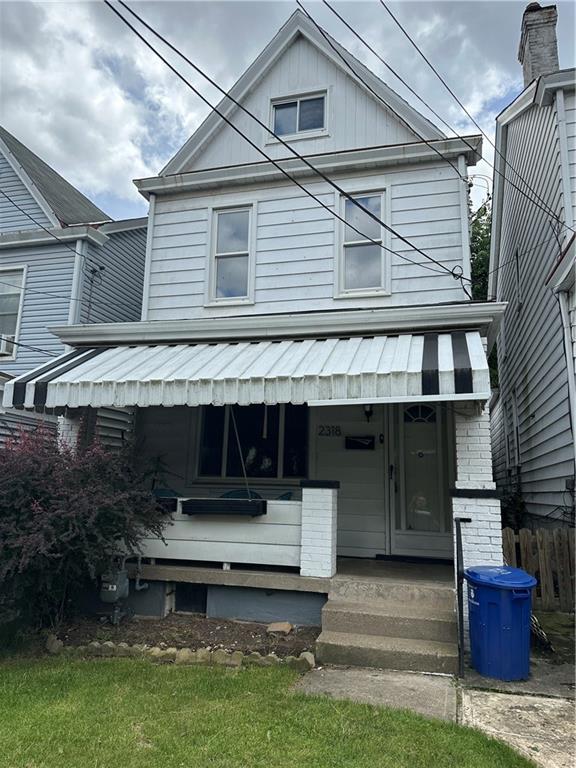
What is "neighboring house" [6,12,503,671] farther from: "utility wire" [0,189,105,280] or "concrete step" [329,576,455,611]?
"utility wire" [0,189,105,280]

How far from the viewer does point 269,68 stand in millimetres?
9727

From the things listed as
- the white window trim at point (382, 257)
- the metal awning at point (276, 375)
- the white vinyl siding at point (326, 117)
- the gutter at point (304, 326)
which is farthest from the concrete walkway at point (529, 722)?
the white vinyl siding at point (326, 117)

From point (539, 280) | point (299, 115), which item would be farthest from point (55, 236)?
point (539, 280)

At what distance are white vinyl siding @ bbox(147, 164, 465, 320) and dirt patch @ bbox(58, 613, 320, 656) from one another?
15.8 ft

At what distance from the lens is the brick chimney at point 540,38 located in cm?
1014

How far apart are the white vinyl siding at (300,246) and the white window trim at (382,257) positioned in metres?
0.05

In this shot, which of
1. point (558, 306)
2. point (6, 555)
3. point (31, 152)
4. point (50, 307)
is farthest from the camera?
point (31, 152)

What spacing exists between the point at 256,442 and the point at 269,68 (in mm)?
6886

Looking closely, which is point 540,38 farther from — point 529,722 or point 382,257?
point 529,722

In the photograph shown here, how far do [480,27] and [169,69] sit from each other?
5111 mm

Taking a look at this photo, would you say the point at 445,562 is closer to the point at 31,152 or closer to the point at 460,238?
the point at 460,238

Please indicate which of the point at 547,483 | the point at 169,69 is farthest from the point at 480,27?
the point at 547,483

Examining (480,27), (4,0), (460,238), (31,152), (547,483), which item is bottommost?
(547,483)

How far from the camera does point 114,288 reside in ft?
44.1
